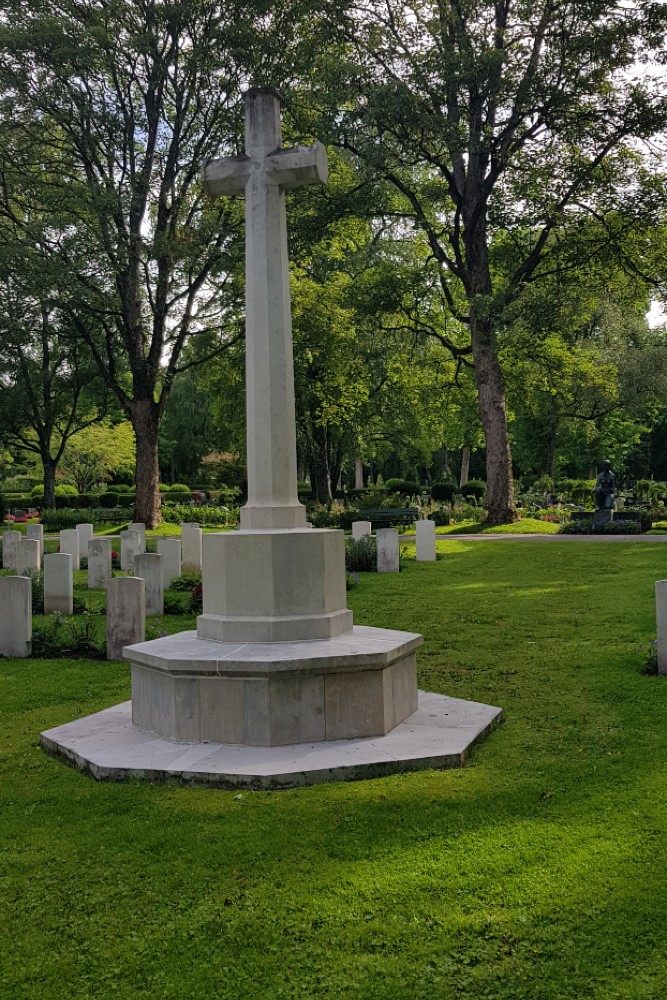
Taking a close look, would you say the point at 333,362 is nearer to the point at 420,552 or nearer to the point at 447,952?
the point at 420,552

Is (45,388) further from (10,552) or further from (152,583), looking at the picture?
(152,583)

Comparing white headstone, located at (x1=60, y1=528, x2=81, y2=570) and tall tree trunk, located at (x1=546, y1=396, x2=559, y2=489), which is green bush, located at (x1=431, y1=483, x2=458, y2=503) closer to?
tall tree trunk, located at (x1=546, y1=396, x2=559, y2=489)

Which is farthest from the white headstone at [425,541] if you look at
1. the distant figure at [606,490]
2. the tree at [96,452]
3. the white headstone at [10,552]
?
the tree at [96,452]

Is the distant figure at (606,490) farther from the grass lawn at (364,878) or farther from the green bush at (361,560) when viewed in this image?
the grass lawn at (364,878)

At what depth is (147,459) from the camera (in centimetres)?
2312

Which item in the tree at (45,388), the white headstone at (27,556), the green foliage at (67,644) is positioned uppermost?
the tree at (45,388)

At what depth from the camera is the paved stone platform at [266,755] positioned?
4.21 m

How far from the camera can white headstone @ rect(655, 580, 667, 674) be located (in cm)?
633

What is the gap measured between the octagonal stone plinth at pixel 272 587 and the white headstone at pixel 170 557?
23.7 feet

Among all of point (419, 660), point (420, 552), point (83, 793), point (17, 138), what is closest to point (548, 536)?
point (420, 552)

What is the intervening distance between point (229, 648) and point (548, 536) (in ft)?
51.1

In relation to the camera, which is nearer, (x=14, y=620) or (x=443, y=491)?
(x=14, y=620)

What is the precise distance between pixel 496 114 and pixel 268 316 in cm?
1756

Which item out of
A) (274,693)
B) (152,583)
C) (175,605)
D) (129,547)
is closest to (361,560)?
(129,547)
